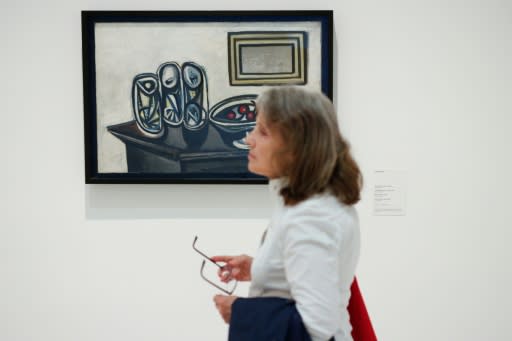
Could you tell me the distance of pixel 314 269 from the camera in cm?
83

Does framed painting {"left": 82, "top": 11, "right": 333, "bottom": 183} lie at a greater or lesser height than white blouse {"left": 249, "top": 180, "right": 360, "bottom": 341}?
greater

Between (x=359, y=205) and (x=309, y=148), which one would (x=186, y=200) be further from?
(x=309, y=148)

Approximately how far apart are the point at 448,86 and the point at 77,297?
1.63 meters


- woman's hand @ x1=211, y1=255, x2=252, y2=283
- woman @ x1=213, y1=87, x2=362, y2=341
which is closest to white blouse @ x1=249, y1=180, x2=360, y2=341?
woman @ x1=213, y1=87, x2=362, y2=341

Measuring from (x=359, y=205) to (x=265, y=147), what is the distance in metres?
0.87

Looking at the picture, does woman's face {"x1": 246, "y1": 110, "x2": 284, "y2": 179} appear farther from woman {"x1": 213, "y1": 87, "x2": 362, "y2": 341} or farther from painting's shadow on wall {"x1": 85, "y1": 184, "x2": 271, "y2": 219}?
painting's shadow on wall {"x1": 85, "y1": 184, "x2": 271, "y2": 219}

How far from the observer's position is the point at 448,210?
5.64 ft

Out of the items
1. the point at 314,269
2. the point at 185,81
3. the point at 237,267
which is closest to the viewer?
the point at 314,269

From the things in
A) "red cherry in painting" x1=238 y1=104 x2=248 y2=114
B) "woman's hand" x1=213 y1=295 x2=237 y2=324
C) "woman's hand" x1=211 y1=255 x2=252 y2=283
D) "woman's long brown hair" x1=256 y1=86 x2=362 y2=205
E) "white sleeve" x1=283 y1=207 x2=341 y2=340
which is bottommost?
"woman's hand" x1=213 y1=295 x2=237 y2=324

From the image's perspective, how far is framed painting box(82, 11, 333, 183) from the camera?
1.65 meters

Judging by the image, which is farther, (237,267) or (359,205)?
(359,205)

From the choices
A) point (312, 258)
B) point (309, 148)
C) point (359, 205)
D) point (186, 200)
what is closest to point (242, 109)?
point (186, 200)

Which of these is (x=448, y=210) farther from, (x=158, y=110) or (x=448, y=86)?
(x=158, y=110)

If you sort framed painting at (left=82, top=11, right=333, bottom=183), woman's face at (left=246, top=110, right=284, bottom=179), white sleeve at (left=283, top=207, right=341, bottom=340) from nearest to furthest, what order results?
white sleeve at (left=283, top=207, right=341, bottom=340) < woman's face at (left=246, top=110, right=284, bottom=179) < framed painting at (left=82, top=11, right=333, bottom=183)
